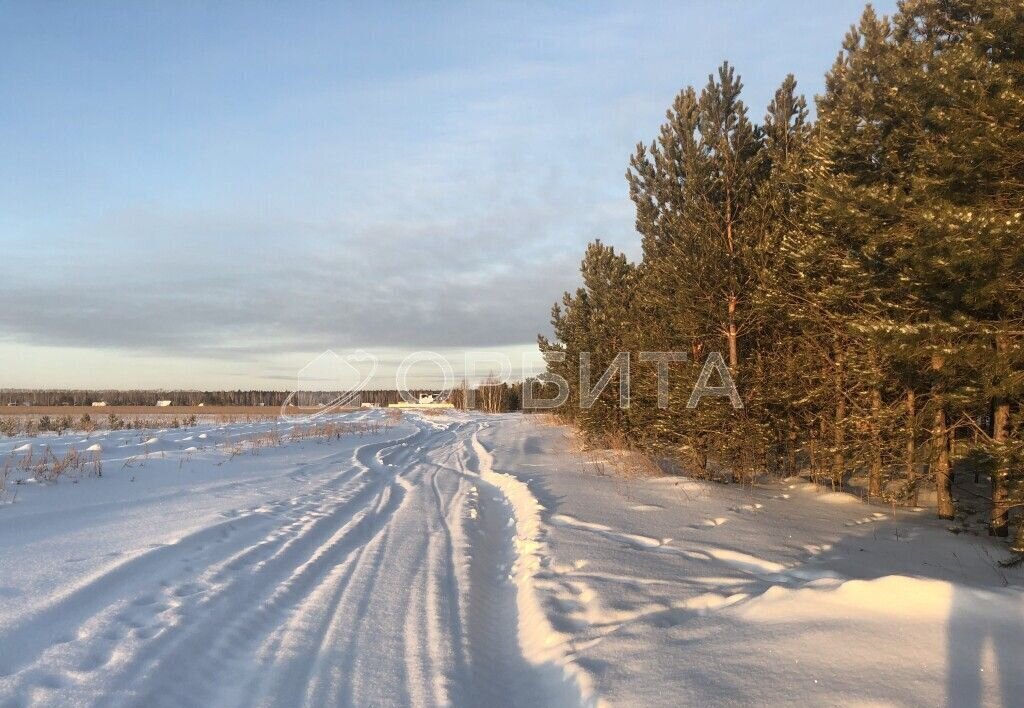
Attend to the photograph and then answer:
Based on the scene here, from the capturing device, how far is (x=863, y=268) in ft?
30.8

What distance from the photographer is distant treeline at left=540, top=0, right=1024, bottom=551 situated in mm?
7473

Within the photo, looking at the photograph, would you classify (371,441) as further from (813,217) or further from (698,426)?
(813,217)

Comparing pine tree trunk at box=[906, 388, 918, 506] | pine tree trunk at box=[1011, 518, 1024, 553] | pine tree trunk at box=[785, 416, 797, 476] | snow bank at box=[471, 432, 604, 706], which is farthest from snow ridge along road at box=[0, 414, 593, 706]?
pine tree trunk at box=[785, 416, 797, 476]

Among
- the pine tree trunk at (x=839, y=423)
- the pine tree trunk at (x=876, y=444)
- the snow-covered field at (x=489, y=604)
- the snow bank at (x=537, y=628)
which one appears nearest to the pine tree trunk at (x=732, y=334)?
the pine tree trunk at (x=839, y=423)

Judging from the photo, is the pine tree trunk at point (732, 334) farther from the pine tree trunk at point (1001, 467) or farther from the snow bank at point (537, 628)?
the snow bank at point (537, 628)

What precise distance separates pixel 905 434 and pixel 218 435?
22401 mm

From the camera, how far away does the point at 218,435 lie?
23953mm

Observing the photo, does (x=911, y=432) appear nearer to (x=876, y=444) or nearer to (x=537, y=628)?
(x=876, y=444)

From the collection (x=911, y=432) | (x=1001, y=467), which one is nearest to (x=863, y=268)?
(x=911, y=432)

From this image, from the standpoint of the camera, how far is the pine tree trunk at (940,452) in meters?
9.26

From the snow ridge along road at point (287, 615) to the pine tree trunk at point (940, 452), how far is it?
6.11m

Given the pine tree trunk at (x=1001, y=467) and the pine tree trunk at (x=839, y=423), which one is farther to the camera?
the pine tree trunk at (x=839, y=423)

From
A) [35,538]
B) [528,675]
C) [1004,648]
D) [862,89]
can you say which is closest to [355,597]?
[528,675]

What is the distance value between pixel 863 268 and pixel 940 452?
3053 millimetres
